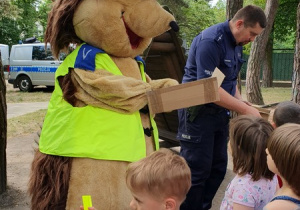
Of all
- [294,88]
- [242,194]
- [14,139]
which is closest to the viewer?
[242,194]

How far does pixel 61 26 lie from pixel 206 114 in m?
1.46

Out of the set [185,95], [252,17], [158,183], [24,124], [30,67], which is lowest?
[24,124]

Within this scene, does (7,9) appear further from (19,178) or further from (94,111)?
(94,111)

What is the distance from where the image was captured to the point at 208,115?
3434 millimetres

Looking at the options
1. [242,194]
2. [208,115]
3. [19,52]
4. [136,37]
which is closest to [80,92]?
[136,37]

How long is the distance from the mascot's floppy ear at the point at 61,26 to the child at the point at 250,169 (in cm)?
121

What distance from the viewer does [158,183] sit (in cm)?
173

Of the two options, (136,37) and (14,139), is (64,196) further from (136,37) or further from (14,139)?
(14,139)

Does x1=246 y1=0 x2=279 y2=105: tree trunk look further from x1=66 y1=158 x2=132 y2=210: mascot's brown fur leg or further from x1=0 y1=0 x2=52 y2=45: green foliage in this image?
x1=0 y1=0 x2=52 y2=45: green foliage

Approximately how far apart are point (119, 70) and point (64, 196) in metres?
0.85

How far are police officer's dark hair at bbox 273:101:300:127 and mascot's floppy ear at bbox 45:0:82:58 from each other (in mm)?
1401

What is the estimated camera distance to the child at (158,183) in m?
1.74

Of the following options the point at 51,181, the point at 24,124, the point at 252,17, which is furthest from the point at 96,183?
the point at 24,124

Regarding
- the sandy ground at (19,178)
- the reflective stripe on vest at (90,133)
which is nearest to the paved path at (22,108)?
the sandy ground at (19,178)
